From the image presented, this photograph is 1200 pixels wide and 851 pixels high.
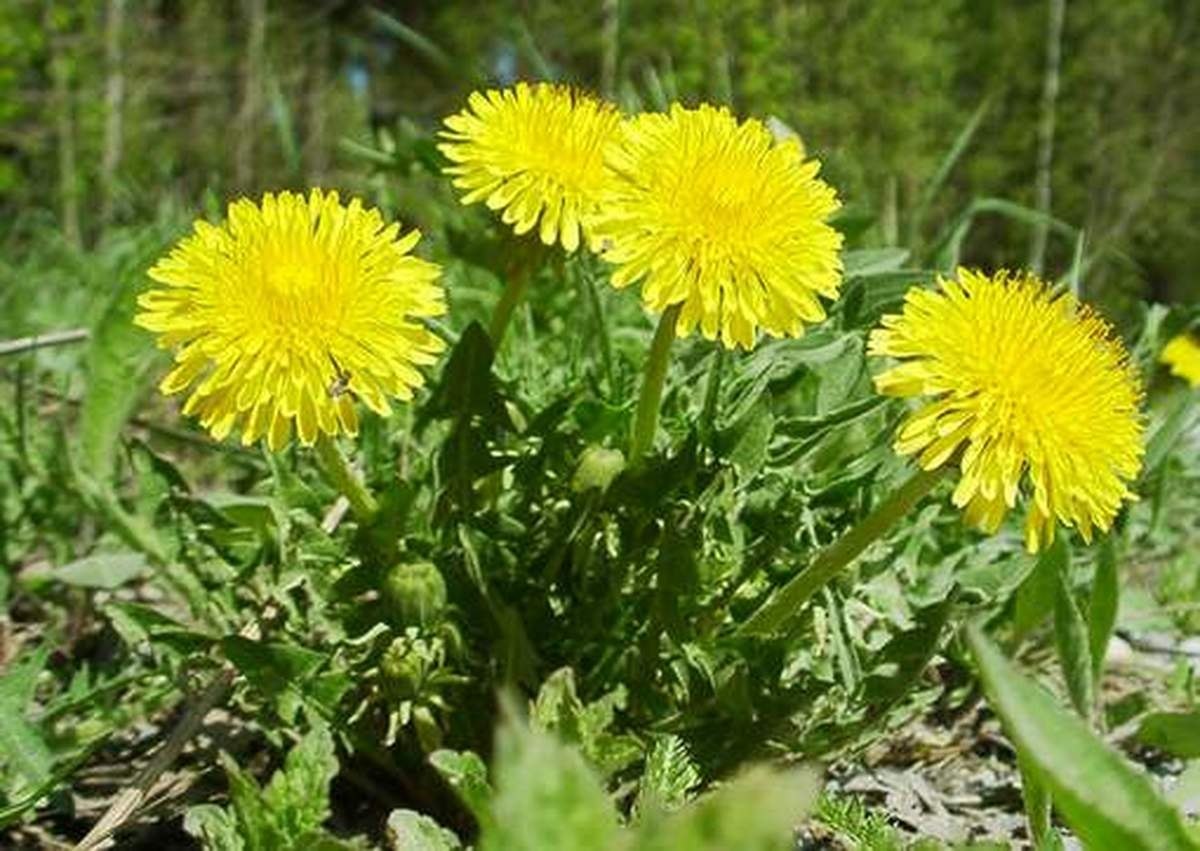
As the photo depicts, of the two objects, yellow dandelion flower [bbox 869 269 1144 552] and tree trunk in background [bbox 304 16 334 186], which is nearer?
yellow dandelion flower [bbox 869 269 1144 552]

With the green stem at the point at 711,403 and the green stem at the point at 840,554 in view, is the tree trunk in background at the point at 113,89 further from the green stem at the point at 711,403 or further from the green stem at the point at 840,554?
the green stem at the point at 840,554

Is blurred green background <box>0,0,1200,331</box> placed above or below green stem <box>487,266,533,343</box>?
below

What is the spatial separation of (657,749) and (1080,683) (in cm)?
46

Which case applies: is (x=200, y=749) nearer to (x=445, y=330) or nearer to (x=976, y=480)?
(x=445, y=330)

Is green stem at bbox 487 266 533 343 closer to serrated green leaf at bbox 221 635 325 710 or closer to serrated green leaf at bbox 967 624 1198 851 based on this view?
serrated green leaf at bbox 221 635 325 710

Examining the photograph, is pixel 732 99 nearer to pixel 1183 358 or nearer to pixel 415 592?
pixel 1183 358

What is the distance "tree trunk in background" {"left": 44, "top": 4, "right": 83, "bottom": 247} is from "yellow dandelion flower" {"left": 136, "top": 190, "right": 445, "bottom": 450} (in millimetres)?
4782

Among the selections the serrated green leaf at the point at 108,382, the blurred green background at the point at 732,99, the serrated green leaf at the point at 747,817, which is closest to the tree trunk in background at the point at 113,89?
the blurred green background at the point at 732,99

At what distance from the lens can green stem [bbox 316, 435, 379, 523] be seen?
4.00 ft

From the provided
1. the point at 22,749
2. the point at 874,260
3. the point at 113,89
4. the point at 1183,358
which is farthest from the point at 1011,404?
the point at 113,89

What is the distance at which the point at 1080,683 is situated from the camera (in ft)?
4.42

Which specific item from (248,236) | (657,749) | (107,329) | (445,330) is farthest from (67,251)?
(657,749)

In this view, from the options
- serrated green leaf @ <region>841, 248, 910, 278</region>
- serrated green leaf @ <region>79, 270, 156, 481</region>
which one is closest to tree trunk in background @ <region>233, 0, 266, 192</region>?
serrated green leaf @ <region>79, 270, 156, 481</region>

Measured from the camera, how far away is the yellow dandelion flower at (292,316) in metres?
1.11
